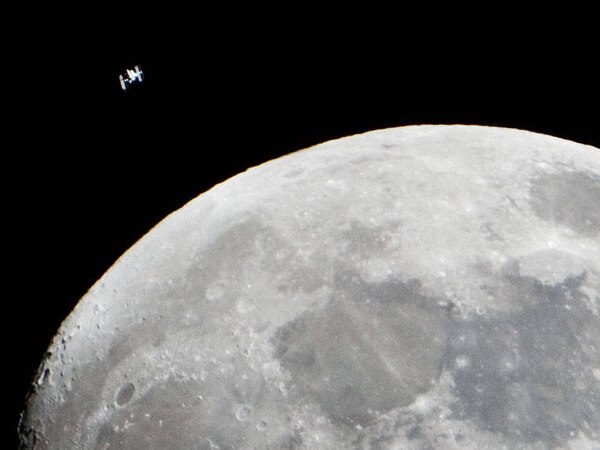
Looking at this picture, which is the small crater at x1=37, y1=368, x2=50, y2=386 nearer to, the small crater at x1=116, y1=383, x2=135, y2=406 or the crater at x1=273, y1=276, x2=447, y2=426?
the small crater at x1=116, y1=383, x2=135, y2=406

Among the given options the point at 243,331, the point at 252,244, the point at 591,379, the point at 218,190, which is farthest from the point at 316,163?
the point at 591,379

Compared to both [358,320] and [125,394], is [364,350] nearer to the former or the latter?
[358,320]

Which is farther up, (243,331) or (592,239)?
(243,331)

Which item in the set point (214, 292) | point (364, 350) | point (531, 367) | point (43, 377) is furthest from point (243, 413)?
point (43, 377)

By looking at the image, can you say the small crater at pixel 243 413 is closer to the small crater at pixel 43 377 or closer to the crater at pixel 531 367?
the crater at pixel 531 367

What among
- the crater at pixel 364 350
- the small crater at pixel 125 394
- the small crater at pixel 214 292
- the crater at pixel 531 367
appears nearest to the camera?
the crater at pixel 531 367

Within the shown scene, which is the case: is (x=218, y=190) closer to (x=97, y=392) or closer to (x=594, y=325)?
(x=97, y=392)

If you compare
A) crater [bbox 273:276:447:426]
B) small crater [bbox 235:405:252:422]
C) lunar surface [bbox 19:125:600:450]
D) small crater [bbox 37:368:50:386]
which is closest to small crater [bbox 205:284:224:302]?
lunar surface [bbox 19:125:600:450]

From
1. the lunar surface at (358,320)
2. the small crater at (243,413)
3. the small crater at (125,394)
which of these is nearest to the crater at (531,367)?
the lunar surface at (358,320)
